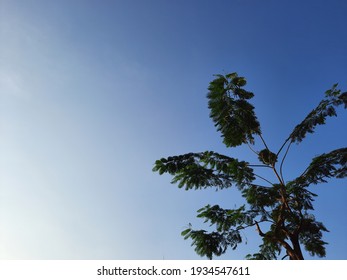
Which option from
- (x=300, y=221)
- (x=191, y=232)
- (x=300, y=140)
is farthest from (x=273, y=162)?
(x=191, y=232)

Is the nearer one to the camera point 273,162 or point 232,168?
point 232,168

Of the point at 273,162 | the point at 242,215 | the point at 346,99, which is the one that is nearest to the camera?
the point at 242,215

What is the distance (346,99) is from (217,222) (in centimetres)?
707

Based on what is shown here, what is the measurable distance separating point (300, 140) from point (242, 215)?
4.62 meters

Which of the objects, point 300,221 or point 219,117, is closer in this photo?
point 300,221

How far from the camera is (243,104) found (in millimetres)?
11828

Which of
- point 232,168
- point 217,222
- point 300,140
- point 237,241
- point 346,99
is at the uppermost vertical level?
point 346,99

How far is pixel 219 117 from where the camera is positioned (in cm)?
1199

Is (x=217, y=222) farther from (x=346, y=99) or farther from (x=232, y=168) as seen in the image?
(x=346, y=99)

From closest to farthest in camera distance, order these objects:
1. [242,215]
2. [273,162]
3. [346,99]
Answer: [242,215] → [346,99] → [273,162]

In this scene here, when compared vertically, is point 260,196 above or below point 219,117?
below

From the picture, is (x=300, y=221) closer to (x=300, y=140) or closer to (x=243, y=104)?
(x=300, y=140)

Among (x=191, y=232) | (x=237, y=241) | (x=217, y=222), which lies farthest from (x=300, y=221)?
(x=191, y=232)

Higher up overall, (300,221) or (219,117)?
(219,117)
